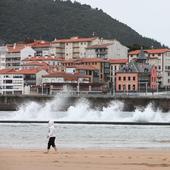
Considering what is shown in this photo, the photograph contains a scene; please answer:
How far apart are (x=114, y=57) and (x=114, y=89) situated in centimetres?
3342

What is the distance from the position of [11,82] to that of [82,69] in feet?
55.5

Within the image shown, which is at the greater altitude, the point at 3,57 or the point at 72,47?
the point at 72,47

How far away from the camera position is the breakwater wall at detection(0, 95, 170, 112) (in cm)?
11438

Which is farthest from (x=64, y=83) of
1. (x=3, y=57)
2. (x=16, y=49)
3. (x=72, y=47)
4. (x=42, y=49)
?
(x=42, y=49)

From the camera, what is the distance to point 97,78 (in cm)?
15988

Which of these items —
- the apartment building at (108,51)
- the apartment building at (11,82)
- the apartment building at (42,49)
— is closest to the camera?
the apartment building at (11,82)

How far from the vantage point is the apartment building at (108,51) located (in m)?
177

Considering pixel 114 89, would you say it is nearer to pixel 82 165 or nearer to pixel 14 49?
pixel 14 49

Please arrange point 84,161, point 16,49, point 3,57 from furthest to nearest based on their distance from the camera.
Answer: point 3,57
point 16,49
point 84,161

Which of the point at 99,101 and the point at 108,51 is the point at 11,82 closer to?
the point at 108,51

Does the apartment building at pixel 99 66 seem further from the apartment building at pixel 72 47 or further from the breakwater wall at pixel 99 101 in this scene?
the breakwater wall at pixel 99 101

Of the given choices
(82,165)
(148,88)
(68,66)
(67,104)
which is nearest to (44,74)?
(68,66)

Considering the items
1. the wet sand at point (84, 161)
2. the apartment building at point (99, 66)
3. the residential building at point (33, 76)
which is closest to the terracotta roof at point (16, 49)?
the apartment building at point (99, 66)

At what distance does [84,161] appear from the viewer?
21.1 m
